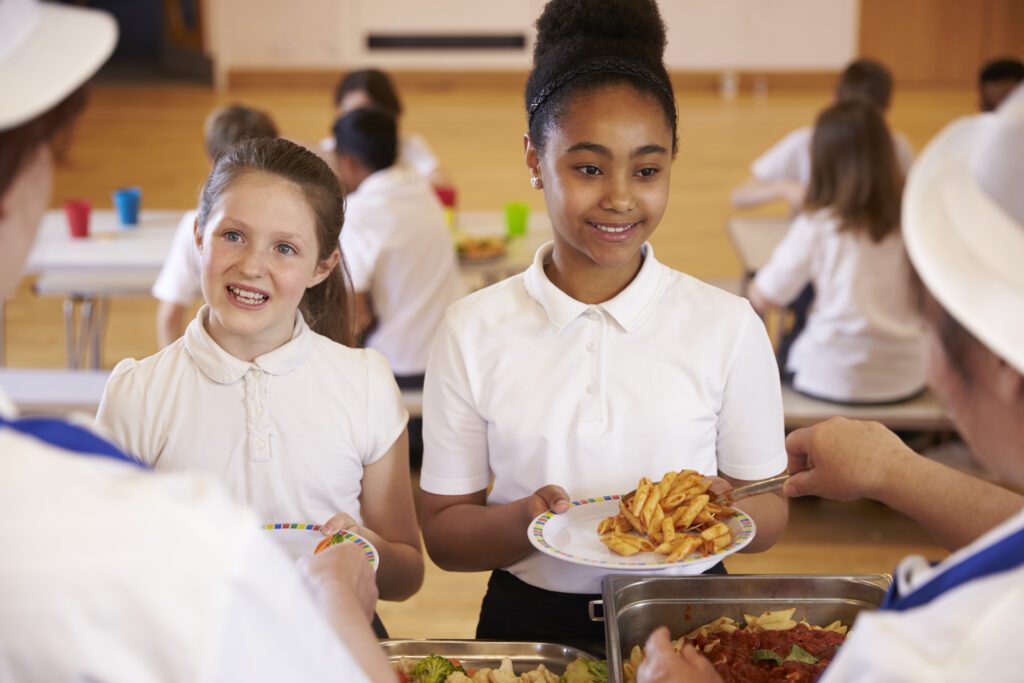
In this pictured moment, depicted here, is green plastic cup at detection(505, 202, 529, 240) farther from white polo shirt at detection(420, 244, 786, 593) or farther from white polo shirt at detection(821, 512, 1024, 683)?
white polo shirt at detection(821, 512, 1024, 683)

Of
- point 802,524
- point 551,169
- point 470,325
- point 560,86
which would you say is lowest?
point 802,524

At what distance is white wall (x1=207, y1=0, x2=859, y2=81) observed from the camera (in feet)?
36.9

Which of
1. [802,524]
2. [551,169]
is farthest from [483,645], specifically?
[802,524]

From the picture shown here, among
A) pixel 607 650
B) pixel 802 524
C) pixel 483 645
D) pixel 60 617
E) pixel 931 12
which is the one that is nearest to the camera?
pixel 60 617

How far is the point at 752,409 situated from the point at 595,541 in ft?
1.10

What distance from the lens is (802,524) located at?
148 inches

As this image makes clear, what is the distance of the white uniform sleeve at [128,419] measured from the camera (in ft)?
5.40

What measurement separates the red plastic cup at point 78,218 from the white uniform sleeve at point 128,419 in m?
2.46

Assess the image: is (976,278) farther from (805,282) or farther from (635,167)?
(805,282)

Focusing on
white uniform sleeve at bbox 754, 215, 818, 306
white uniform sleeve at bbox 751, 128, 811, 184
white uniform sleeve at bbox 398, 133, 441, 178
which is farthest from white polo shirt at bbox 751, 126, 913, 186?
white uniform sleeve at bbox 398, 133, 441, 178

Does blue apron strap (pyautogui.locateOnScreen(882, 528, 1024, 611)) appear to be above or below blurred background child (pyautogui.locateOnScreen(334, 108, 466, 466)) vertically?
above

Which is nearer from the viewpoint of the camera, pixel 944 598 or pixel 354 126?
pixel 944 598

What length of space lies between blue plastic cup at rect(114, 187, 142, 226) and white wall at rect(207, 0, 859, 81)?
24.8ft

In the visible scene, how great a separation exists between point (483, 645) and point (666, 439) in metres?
0.40
